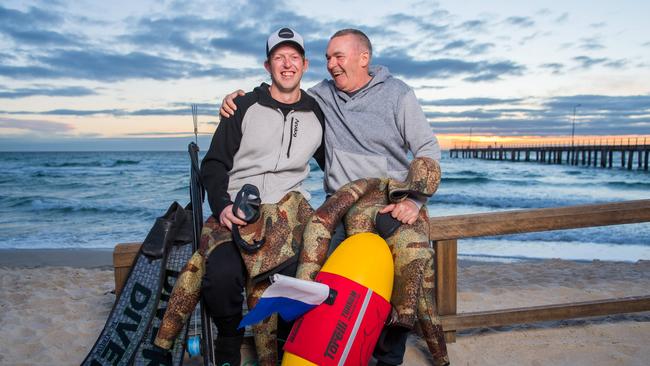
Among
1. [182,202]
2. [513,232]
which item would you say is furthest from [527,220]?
[182,202]

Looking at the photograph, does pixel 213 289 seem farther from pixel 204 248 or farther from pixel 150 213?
pixel 150 213

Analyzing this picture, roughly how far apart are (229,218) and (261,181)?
363 mm

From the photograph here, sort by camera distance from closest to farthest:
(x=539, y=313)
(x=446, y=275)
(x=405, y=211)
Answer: (x=405, y=211) → (x=446, y=275) → (x=539, y=313)

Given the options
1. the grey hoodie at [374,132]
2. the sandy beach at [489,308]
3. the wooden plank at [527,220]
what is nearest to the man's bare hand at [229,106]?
the grey hoodie at [374,132]

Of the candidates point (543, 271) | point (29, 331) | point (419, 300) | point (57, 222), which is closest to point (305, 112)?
point (419, 300)

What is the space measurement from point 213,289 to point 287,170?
2.73 feet

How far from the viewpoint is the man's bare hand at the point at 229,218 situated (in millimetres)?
2920

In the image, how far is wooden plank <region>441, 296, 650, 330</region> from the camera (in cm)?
366

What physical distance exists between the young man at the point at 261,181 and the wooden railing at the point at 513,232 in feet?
3.19

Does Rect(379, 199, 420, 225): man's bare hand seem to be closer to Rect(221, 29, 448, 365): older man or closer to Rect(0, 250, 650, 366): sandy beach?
Rect(221, 29, 448, 365): older man

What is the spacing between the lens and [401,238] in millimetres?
2906

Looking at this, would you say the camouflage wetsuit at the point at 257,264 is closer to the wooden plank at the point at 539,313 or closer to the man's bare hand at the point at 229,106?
the man's bare hand at the point at 229,106

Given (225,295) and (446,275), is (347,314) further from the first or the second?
(446,275)

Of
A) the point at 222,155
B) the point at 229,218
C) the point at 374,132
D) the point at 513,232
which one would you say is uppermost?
the point at 374,132
